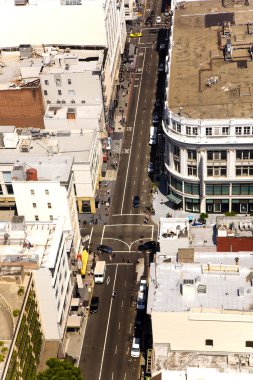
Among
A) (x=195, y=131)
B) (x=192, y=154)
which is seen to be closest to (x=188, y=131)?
(x=195, y=131)

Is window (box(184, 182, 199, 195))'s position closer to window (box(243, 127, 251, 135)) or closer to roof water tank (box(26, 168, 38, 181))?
window (box(243, 127, 251, 135))

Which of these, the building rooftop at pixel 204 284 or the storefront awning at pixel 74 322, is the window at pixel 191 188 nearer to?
the building rooftop at pixel 204 284

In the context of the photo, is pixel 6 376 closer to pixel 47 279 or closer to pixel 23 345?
pixel 23 345

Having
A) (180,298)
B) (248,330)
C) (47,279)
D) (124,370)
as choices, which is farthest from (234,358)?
(47,279)

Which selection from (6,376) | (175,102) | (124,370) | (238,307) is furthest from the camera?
(175,102)

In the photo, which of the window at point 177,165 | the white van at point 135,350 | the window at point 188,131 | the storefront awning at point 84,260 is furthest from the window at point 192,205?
the white van at point 135,350

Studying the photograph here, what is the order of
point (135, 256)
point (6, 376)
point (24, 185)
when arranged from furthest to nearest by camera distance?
point (135, 256) → point (24, 185) → point (6, 376)
